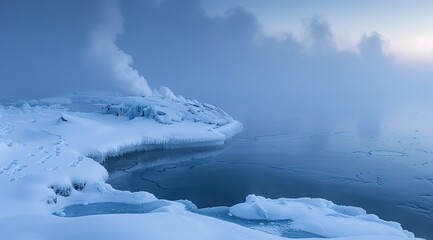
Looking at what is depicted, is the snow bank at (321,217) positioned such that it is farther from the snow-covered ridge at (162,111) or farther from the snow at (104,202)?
the snow-covered ridge at (162,111)

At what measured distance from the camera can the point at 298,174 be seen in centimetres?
2973

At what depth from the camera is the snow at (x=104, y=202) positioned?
40.9 feet

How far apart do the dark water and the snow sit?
2.68 metres

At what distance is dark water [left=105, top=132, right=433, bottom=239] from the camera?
23.7 meters

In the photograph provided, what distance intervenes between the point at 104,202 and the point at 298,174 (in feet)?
52.9

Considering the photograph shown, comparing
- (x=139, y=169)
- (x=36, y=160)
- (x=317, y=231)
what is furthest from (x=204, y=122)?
(x=317, y=231)

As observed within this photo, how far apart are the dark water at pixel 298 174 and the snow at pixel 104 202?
268 cm

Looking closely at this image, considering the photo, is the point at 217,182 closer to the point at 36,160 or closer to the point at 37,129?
the point at 36,160

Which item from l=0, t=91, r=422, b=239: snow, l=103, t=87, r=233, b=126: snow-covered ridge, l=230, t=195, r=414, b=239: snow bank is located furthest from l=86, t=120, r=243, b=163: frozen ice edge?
l=230, t=195, r=414, b=239: snow bank

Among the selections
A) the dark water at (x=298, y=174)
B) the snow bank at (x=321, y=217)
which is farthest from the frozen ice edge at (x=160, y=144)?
the snow bank at (x=321, y=217)

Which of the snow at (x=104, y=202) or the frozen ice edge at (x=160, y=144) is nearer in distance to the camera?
the snow at (x=104, y=202)

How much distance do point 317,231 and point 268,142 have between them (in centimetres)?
2746

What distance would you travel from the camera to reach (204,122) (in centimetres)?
4766

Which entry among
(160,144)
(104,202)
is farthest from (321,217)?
(160,144)
